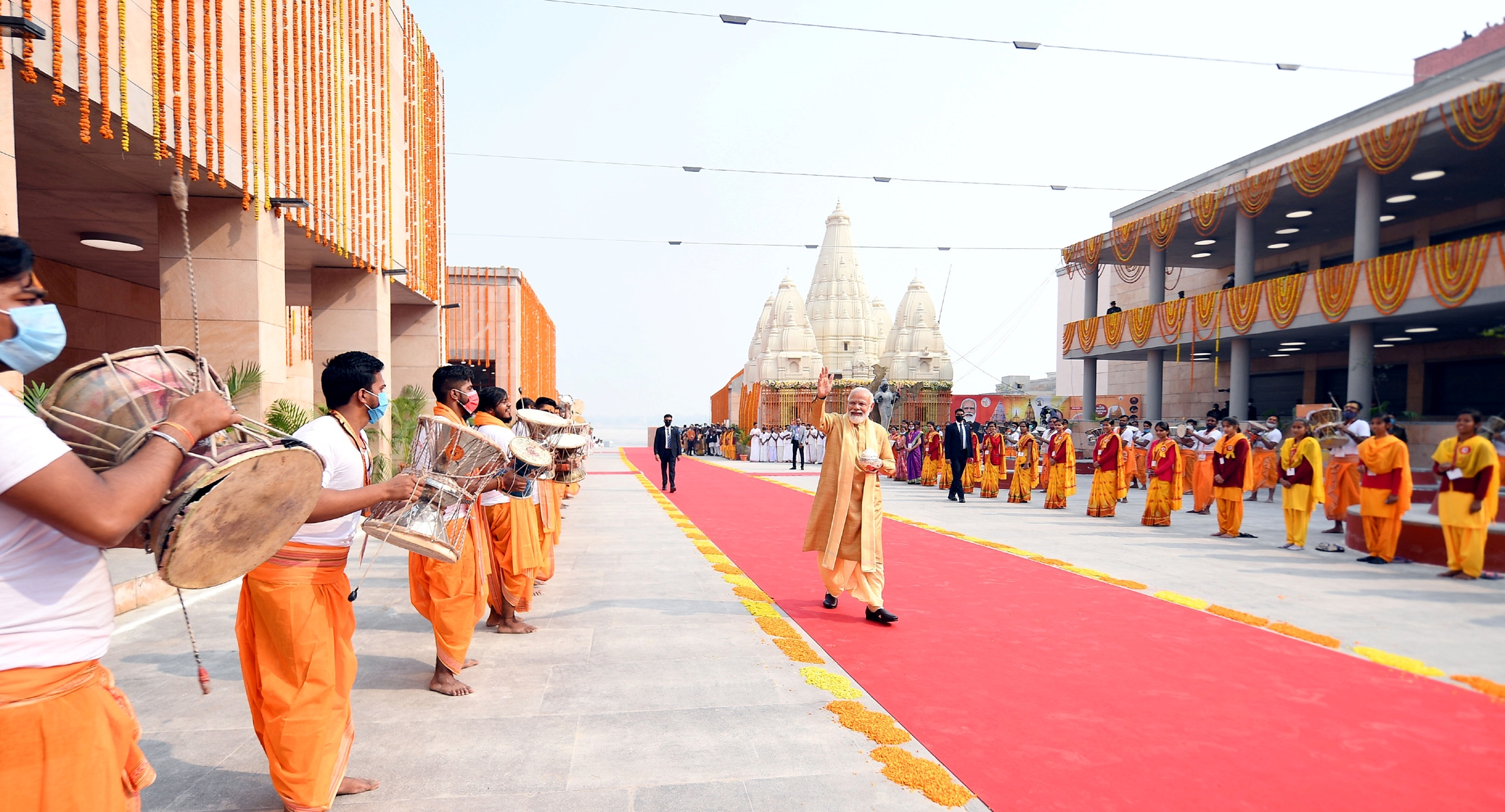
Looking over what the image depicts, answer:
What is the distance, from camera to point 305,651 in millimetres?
2662

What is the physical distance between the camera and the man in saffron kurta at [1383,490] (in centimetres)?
823

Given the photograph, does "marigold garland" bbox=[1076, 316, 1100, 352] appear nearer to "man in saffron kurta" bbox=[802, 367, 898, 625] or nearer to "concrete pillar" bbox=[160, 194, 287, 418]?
"man in saffron kurta" bbox=[802, 367, 898, 625]

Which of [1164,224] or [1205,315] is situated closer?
[1205,315]

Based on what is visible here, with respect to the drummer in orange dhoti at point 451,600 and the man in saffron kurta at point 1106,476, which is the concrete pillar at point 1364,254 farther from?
the drummer in orange dhoti at point 451,600

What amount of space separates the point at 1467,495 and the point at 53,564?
1019cm

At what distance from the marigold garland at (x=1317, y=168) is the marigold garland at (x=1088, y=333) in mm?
7543

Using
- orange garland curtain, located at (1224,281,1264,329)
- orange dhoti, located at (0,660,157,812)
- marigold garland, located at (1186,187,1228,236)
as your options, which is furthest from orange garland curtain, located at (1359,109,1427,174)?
orange dhoti, located at (0,660,157,812)

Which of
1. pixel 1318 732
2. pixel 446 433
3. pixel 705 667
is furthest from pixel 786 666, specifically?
pixel 1318 732

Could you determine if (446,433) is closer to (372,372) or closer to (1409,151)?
(372,372)

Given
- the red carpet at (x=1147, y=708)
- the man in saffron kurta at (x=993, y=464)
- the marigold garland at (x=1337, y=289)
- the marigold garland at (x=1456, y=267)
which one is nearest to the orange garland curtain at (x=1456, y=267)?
the marigold garland at (x=1456, y=267)

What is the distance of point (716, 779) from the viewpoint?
10.0 feet

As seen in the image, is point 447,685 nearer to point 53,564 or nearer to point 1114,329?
point 53,564

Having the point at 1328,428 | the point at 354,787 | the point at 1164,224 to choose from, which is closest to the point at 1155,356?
the point at 1164,224

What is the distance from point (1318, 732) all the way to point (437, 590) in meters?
4.27
